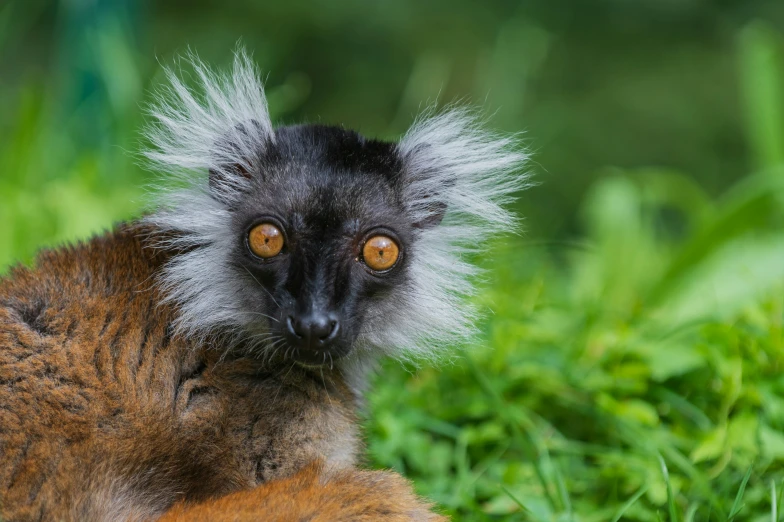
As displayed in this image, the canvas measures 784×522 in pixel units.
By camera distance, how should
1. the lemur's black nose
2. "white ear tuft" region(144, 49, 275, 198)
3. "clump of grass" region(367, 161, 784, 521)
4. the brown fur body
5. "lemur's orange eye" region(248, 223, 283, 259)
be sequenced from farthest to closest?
1. "clump of grass" region(367, 161, 784, 521)
2. "white ear tuft" region(144, 49, 275, 198)
3. "lemur's orange eye" region(248, 223, 283, 259)
4. the lemur's black nose
5. the brown fur body

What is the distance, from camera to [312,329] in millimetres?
3322

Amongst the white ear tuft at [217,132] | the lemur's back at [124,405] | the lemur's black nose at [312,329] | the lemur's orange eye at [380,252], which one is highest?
the white ear tuft at [217,132]

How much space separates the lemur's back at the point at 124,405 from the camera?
3000mm

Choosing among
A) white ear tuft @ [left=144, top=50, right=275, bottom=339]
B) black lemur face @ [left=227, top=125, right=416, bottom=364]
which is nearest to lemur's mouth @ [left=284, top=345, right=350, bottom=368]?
black lemur face @ [left=227, top=125, right=416, bottom=364]

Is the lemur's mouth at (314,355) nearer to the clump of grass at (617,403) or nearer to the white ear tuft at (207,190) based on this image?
the white ear tuft at (207,190)

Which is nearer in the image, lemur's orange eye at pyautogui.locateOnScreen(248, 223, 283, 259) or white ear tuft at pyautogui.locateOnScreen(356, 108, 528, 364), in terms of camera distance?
lemur's orange eye at pyautogui.locateOnScreen(248, 223, 283, 259)

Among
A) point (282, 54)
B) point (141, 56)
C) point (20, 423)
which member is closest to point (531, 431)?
point (20, 423)

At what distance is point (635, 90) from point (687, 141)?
1.01m

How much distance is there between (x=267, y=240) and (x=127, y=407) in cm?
90

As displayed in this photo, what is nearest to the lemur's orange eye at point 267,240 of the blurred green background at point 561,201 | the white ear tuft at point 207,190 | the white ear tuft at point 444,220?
the white ear tuft at point 207,190

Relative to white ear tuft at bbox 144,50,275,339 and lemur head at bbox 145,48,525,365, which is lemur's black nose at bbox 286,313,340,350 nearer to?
lemur head at bbox 145,48,525,365

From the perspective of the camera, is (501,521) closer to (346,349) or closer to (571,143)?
(346,349)

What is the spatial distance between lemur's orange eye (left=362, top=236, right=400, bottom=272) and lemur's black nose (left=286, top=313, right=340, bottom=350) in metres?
0.37

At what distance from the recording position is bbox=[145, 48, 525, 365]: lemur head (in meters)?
3.53
